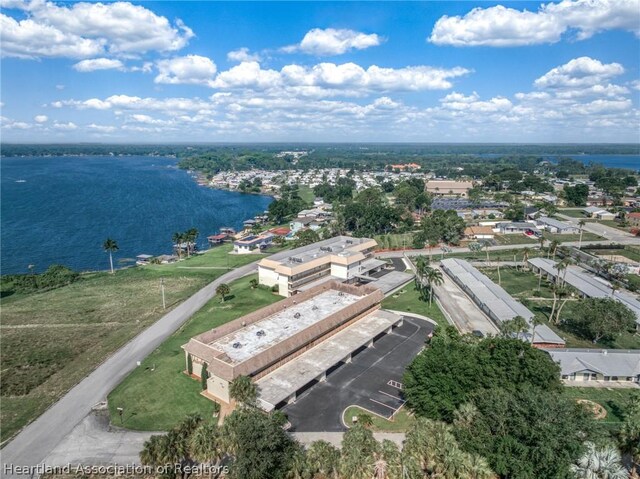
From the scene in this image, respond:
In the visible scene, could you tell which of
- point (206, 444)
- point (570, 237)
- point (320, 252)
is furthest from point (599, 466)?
point (570, 237)

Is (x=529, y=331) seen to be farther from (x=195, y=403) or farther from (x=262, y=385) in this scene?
(x=195, y=403)

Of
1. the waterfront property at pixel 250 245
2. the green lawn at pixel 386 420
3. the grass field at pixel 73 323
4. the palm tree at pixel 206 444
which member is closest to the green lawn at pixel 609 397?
the green lawn at pixel 386 420

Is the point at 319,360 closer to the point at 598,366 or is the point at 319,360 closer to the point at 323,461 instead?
the point at 323,461

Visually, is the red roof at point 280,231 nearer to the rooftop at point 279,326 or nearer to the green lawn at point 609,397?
the rooftop at point 279,326

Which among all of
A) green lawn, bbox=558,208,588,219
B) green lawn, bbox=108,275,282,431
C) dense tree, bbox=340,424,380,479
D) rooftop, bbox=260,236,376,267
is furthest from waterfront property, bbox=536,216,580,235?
dense tree, bbox=340,424,380,479

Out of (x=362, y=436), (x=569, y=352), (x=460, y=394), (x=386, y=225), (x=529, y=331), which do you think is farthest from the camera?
(x=386, y=225)

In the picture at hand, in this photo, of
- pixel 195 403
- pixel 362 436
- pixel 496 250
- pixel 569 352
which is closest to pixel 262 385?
→ pixel 195 403

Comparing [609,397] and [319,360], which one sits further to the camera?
[319,360]
